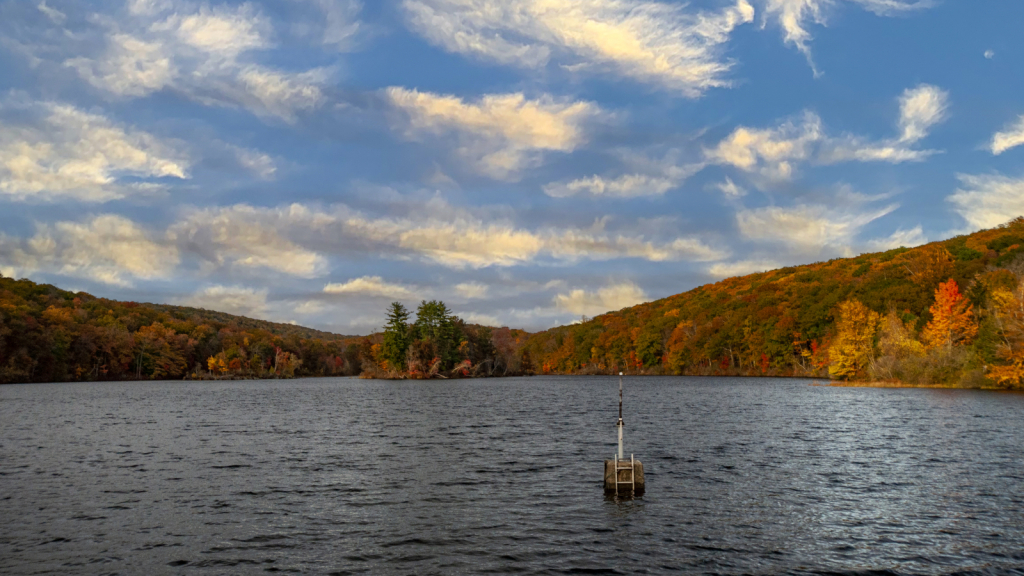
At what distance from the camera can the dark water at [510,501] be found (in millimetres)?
17234

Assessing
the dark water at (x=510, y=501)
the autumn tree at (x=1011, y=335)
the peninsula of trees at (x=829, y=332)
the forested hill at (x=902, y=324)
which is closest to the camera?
the dark water at (x=510, y=501)

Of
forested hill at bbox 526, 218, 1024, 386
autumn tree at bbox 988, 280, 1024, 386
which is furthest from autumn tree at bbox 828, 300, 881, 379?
autumn tree at bbox 988, 280, 1024, 386

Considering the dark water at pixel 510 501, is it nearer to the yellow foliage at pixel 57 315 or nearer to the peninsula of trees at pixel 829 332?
the peninsula of trees at pixel 829 332

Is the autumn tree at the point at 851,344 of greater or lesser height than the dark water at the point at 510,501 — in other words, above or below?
above

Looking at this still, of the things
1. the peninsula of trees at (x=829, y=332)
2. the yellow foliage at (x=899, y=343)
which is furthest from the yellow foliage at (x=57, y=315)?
the yellow foliage at (x=899, y=343)

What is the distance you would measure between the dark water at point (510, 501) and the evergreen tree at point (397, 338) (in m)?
129

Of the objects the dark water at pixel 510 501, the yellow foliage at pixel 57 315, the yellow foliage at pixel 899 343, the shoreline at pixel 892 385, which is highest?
the yellow foliage at pixel 57 315

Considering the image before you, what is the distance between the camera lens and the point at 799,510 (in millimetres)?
22359

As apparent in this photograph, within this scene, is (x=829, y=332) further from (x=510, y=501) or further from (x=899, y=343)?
(x=510, y=501)

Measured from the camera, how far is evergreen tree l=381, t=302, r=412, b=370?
6978 inches

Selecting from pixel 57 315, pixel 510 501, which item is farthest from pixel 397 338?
pixel 510 501

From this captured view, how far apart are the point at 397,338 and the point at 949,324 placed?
131m

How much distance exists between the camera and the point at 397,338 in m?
178

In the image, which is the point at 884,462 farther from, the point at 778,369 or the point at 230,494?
the point at 778,369
